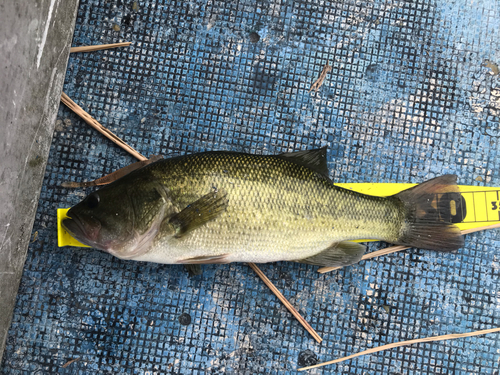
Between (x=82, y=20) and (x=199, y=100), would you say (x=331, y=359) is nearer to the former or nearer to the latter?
(x=199, y=100)

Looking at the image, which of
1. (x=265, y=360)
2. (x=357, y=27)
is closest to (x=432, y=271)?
(x=265, y=360)

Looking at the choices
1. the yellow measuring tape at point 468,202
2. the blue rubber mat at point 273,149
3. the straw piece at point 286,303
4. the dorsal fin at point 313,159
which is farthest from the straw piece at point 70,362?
the dorsal fin at point 313,159

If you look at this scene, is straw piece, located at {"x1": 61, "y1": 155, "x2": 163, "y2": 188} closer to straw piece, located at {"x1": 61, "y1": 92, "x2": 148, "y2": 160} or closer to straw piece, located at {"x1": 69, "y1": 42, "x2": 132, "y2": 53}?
straw piece, located at {"x1": 61, "y1": 92, "x2": 148, "y2": 160}

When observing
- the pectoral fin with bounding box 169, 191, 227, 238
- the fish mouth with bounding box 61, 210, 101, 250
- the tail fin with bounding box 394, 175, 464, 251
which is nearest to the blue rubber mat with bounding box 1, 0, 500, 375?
the tail fin with bounding box 394, 175, 464, 251

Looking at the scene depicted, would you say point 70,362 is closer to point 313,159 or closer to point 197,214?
point 197,214

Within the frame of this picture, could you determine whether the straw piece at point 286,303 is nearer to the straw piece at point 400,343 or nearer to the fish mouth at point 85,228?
the straw piece at point 400,343

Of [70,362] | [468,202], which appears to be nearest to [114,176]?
[70,362]
